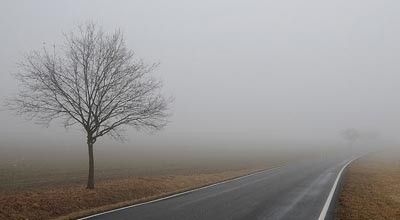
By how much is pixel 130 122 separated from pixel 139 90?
2.04 metres

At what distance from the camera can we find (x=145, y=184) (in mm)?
24609

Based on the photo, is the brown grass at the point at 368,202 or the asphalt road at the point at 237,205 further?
the brown grass at the point at 368,202

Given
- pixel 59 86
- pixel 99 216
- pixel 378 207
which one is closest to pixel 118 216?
pixel 99 216

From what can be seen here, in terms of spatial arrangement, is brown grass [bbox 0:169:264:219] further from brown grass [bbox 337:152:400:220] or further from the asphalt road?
brown grass [bbox 337:152:400:220]

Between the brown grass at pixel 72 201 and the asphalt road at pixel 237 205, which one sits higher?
the brown grass at pixel 72 201

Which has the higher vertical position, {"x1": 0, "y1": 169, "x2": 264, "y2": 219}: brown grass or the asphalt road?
{"x1": 0, "y1": 169, "x2": 264, "y2": 219}: brown grass

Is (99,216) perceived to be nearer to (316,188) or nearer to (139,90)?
(139,90)

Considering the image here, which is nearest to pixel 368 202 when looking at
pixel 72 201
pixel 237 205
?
pixel 237 205

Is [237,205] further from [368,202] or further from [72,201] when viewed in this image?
[72,201]

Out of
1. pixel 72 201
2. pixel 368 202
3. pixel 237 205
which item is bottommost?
pixel 368 202

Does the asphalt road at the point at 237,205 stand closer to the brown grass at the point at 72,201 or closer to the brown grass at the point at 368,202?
the brown grass at the point at 368,202

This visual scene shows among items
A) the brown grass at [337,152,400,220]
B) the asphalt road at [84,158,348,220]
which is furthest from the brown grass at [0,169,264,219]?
the brown grass at [337,152,400,220]

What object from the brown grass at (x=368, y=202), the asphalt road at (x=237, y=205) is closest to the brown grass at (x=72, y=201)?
the asphalt road at (x=237, y=205)

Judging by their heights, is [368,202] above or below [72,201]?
below
